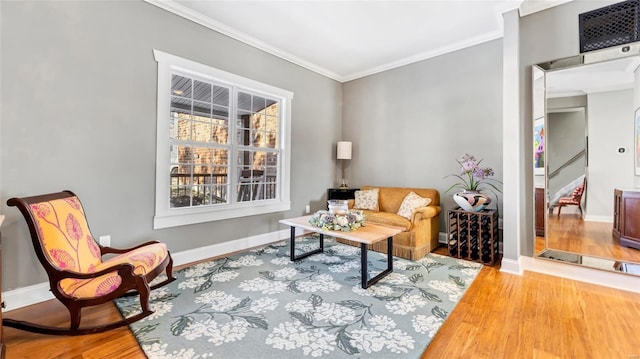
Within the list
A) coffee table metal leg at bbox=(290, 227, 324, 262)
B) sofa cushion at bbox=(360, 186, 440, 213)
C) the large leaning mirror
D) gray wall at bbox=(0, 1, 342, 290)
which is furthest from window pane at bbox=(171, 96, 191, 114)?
the large leaning mirror

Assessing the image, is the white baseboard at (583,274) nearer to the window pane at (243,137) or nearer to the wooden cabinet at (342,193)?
the wooden cabinet at (342,193)

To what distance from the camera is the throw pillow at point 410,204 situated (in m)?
3.65

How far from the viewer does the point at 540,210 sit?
9.74 feet

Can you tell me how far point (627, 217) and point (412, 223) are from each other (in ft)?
6.37

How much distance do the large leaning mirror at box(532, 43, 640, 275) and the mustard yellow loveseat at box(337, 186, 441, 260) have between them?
3.67 ft

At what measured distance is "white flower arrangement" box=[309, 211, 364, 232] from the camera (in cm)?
276

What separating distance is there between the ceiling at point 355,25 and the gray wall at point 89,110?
1.30 feet

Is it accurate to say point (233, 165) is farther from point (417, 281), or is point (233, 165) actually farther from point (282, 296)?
point (417, 281)

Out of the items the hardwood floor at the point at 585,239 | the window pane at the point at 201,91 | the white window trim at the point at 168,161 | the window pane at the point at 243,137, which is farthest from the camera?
the window pane at the point at 243,137

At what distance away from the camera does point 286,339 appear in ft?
5.72

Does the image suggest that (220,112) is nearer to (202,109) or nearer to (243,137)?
(202,109)

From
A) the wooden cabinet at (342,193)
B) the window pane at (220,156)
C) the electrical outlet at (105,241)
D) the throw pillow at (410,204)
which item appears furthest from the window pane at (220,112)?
the throw pillow at (410,204)

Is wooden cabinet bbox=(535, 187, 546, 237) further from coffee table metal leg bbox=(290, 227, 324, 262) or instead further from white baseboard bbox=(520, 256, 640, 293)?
coffee table metal leg bbox=(290, 227, 324, 262)

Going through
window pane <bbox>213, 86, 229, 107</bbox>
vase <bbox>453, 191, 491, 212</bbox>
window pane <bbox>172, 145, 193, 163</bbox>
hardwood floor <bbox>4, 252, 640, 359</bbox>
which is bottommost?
hardwood floor <bbox>4, 252, 640, 359</bbox>
